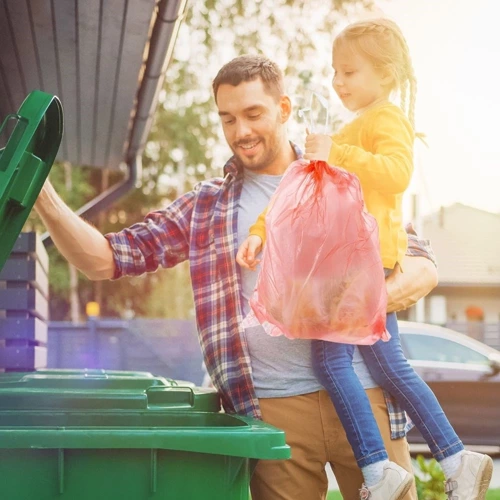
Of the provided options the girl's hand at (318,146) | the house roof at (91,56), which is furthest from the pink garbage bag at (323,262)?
the house roof at (91,56)

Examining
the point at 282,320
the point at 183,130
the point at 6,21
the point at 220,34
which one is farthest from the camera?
the point at 183,130

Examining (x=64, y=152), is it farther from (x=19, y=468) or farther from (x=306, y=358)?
(x=19, y=468)

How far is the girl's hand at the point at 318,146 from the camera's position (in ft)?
8.71

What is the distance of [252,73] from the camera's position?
9.91ft

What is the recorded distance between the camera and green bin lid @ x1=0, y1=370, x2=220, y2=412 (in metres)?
2.85

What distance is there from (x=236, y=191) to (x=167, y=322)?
35.1 feet

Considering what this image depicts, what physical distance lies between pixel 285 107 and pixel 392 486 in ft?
4.17

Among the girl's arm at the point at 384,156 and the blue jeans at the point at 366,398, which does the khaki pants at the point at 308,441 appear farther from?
the girl's arm at the point at 384,156

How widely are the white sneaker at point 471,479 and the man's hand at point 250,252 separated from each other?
0.83 m

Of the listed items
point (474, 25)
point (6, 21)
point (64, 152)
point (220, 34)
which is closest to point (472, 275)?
point (220, 34)

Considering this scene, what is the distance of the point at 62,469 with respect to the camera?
2.21 metres

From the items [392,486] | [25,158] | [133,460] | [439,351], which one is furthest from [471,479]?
[439,351]

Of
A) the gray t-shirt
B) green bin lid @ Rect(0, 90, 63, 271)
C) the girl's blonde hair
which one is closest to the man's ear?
the girl's blonde hair

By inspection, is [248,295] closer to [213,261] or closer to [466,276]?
[213,261]
